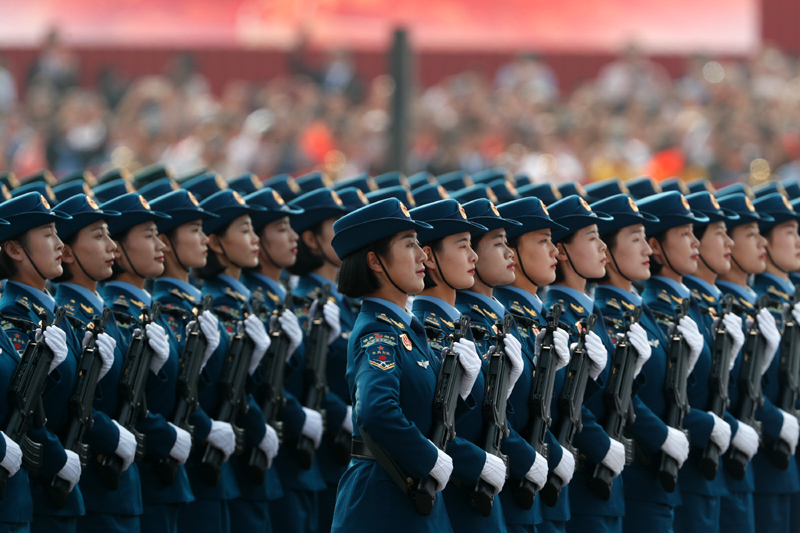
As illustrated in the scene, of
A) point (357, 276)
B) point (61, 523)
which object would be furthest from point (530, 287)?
point (61, 523)

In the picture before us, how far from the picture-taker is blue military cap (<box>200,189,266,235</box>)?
7223mm

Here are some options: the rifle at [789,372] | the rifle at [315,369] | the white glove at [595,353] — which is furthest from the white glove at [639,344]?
the rifle at [315,369]

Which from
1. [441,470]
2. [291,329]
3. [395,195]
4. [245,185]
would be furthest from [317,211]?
[441,470]

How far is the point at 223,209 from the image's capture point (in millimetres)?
7227

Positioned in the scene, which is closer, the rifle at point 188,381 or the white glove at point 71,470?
the white glove at point 71,470

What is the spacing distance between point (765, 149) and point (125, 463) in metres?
10.1

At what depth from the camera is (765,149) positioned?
48.0ft

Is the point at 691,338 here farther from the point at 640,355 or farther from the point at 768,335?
the point at 768,335

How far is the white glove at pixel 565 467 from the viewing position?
5930mm

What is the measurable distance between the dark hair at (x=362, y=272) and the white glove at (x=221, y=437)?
1.34 meters

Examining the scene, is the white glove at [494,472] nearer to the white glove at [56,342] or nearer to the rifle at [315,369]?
the white glove at [56,342]

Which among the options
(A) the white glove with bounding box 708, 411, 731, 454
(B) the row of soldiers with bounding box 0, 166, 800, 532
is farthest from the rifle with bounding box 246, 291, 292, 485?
(A) the white glove with bounding box 708, 411, 731, 454

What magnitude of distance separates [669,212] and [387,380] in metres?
2.57

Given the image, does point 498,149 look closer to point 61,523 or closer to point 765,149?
point 765,149
